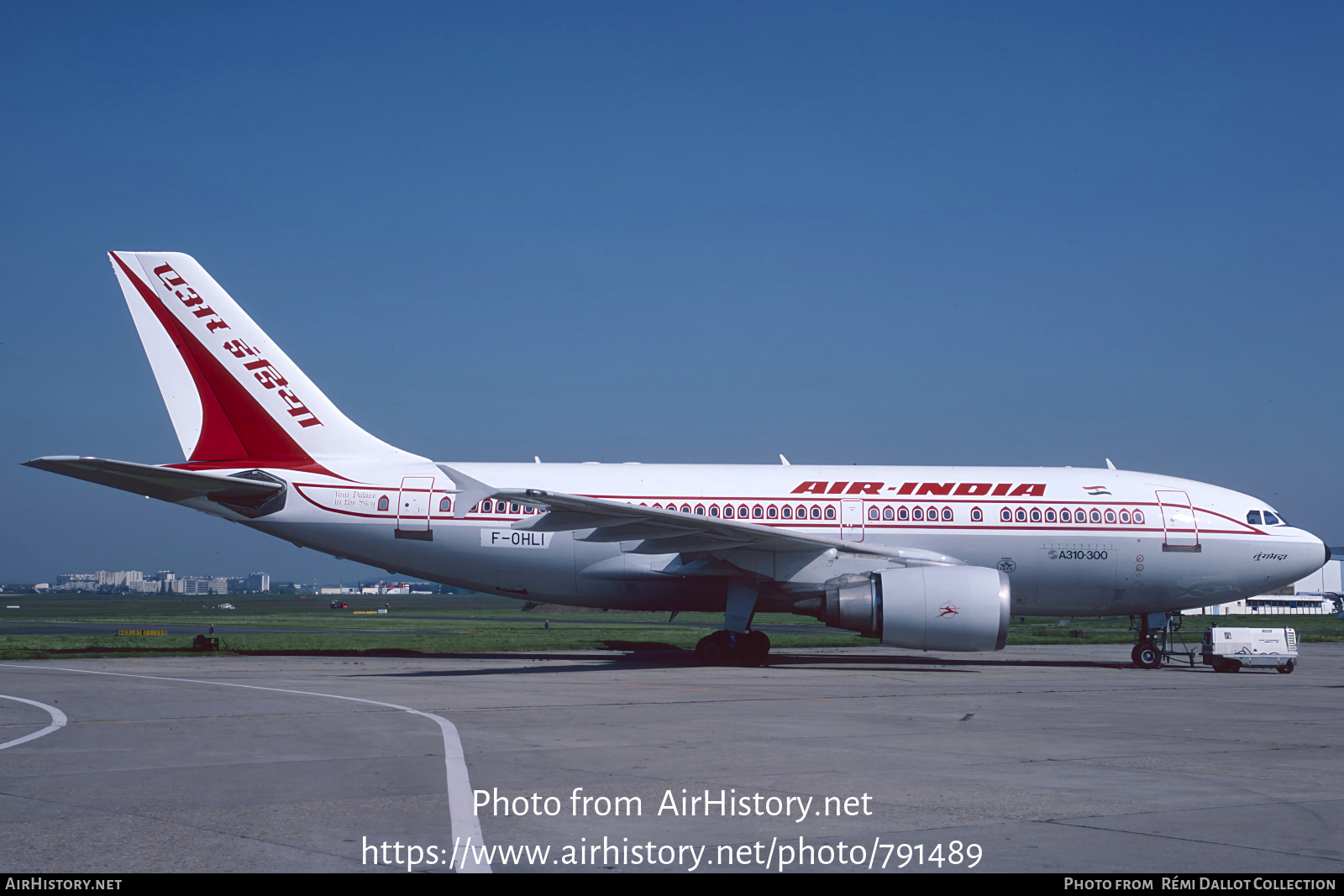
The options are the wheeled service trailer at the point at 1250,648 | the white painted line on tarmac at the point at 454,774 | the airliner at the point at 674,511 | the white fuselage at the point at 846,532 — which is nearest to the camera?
the white painted line on tarmac at the point at 454,774

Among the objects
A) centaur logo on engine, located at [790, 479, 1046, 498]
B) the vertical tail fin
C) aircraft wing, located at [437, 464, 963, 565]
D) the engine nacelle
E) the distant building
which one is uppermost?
the vertical tail fin

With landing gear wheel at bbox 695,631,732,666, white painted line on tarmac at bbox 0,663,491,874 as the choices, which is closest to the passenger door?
landing gear wheel at bbox 695,631,732,666

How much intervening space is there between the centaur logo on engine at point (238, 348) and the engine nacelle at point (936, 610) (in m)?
12.2

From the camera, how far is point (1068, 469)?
2412 centimetres

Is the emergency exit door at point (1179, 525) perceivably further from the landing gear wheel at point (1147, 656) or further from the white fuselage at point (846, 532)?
the landing gear wheel at point (1147, 656)

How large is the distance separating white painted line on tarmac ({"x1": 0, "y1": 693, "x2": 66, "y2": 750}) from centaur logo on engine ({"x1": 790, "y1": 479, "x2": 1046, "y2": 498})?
14.0 metres

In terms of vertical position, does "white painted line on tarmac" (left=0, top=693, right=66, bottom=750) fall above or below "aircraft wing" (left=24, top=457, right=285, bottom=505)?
below

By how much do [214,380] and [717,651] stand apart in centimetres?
1189

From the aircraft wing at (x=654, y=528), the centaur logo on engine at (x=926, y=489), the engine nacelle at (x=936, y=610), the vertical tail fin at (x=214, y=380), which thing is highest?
the vertical tail fin at (x=214, y=380)

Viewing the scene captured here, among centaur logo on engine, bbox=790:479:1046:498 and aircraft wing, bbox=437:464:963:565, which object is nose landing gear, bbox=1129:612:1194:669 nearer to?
centaur logo on engine, bbox=790:479:1046:498

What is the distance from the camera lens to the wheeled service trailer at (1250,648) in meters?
21.6

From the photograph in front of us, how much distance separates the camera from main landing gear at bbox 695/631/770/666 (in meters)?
21.7

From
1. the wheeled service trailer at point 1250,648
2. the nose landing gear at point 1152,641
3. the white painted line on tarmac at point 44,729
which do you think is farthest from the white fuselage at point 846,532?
the white painted line on tarmac at point 44,729
